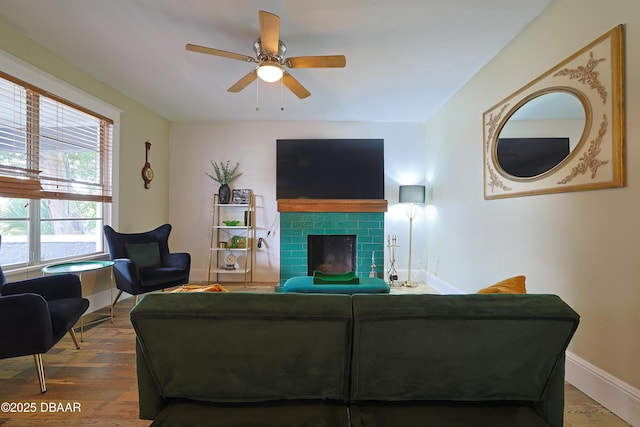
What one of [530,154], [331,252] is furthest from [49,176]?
[530,154]

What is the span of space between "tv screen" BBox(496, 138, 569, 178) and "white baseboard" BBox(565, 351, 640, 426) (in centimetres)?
131

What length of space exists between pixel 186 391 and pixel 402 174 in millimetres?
4245

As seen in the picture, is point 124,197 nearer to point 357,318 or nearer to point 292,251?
point 292,251

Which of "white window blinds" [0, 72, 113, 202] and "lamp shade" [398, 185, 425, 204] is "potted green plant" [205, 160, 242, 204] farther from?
"lamp shade" [398, 185, 425, 204]

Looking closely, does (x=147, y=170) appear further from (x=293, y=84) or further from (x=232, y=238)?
(x=293, y=84)

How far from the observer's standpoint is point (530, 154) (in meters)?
2.28

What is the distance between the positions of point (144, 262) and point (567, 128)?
4.11 metres

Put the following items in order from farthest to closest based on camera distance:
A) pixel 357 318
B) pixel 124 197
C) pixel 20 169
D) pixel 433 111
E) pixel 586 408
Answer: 1. pixel 433 111
2. pixel 124 197
3. pixel 20 169
4. pixel 586 408
5. pixel 357 318

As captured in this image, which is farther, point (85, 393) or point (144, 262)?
point (144, 262)

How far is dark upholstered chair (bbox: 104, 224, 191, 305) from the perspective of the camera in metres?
3.00

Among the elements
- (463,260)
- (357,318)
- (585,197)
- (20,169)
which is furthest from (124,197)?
(585,197)

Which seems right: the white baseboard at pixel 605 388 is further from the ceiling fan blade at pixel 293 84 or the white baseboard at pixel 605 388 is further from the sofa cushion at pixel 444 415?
the ceiling fan blade at pixel 293 84

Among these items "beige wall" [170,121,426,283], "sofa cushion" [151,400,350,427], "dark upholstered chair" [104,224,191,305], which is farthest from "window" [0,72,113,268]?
"sofa cushion" [151,400,350,427]

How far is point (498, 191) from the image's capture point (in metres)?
2.64
